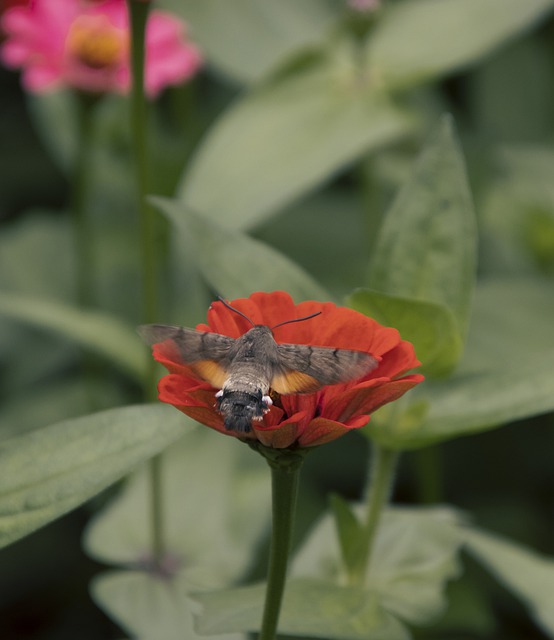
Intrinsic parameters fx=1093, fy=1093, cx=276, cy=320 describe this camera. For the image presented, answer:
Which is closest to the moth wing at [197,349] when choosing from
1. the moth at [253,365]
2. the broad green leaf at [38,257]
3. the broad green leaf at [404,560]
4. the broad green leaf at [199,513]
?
the moth at [253,365]

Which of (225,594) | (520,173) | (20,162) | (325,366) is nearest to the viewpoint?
(325,366)

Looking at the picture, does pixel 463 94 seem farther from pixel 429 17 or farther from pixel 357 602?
pixel 357 602

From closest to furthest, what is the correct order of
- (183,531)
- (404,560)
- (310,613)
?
(310,613) < (404,560) < (183,531)

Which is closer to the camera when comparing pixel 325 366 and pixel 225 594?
pixel 325 366

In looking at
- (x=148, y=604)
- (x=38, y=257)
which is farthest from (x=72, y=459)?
(x=38, y=257)

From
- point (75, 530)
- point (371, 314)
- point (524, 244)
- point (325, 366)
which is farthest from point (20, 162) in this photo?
point (325, 366)

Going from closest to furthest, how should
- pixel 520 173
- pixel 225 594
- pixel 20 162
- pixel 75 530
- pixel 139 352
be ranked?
pixel 225 594
pixel 139 352
pixel 75 530
pixel 520 173
pixel 20 162

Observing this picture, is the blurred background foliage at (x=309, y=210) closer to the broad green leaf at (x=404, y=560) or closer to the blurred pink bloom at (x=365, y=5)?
the blurred pink bloom at (x=365, y=5)

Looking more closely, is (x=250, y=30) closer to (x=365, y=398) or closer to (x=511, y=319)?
(x=511, y=319)
